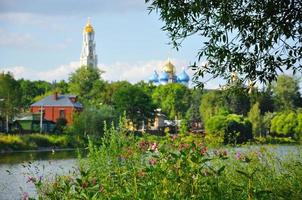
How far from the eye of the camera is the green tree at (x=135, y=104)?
7938cm

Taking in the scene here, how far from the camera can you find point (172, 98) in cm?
10225

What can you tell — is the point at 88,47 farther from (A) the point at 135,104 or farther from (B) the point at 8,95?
(B) the point at 8,95

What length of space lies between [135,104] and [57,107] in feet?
37.5

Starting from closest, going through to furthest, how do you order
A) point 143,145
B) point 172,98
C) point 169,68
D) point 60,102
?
point 143,145, point 60,102, point 172,98, point 169,68

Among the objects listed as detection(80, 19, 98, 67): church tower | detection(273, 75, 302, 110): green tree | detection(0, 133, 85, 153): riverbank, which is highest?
detection(80, 19, 98, 67): church tower

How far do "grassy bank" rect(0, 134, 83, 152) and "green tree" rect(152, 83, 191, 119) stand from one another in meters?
41.4

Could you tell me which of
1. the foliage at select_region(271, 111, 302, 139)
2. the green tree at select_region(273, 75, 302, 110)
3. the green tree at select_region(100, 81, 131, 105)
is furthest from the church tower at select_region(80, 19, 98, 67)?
the foliage at select_region(271, 111, 302, 139)

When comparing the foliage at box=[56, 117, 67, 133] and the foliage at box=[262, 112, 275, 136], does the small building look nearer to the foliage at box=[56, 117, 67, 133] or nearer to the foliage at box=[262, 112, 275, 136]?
the foliage at box=[56, 117, 67, 133]

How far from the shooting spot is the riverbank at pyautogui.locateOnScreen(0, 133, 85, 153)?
5164 cm

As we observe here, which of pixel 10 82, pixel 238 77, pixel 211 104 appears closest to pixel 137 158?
pixel 238 77

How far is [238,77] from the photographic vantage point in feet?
28.8

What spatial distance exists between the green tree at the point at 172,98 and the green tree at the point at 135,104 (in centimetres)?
1767

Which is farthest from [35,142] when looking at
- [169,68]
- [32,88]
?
[169,68]

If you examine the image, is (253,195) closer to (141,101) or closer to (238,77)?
(238,77)
